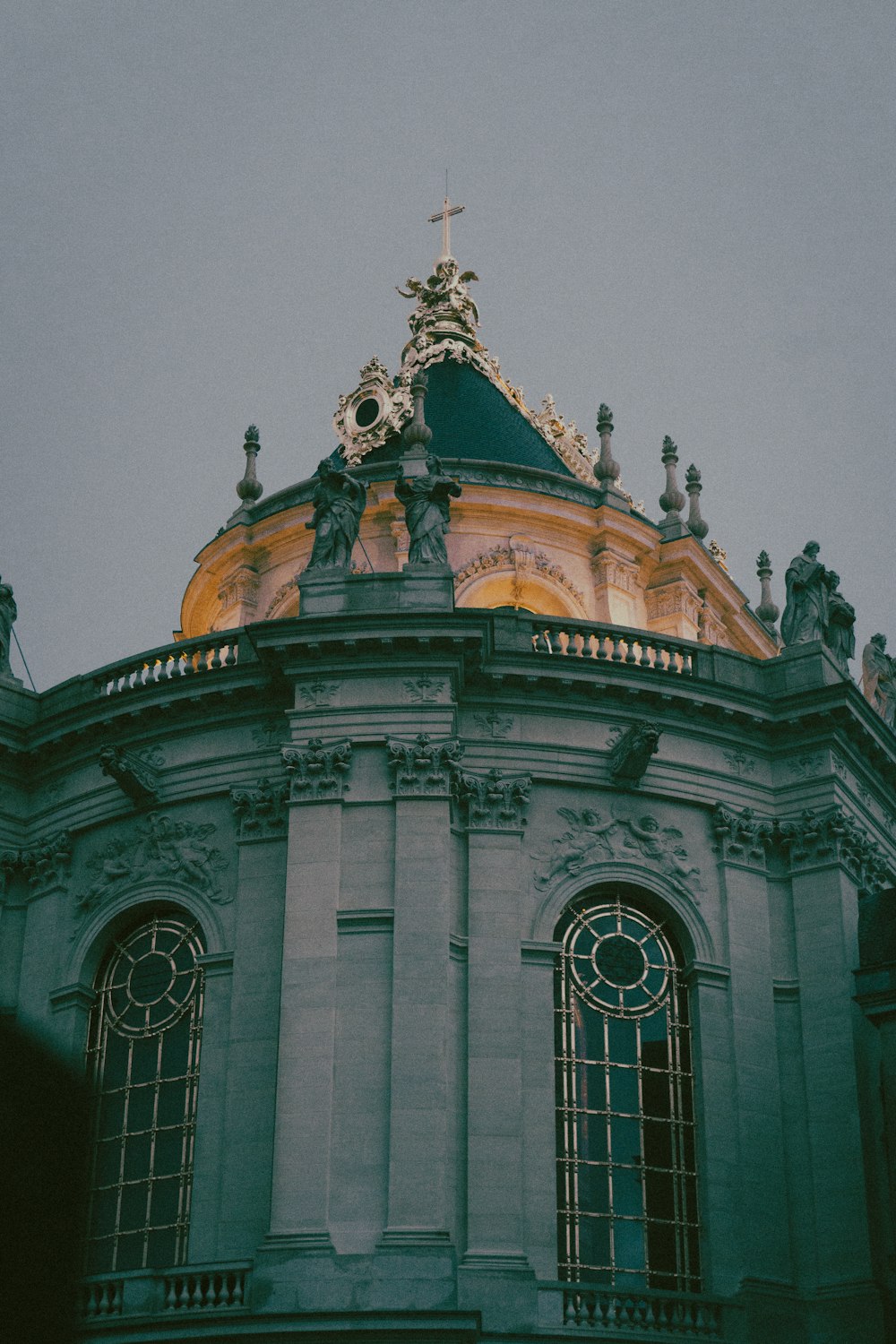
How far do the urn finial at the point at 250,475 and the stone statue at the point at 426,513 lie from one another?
10721 millimetres

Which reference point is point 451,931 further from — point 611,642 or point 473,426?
point 473,426

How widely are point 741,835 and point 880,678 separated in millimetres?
5881

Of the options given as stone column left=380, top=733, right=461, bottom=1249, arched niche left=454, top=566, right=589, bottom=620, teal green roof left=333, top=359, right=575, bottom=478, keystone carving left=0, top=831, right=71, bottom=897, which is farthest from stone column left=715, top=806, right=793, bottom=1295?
teal green roof left=333, top=359, right=575, bottom=478

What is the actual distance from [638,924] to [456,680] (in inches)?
166

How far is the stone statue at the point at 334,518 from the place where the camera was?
28281mm

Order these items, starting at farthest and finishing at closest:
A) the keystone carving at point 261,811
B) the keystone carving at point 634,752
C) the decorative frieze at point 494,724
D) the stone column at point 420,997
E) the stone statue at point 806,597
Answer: the stone statue at point 806,597 < the decorative frieze at point 494,724 < the keystone carving at point 634,752 < the keystone carving at point 261,811 < the stone column at point 420,997

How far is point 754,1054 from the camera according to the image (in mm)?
26438

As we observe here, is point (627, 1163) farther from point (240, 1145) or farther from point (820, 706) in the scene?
point (820, 706)

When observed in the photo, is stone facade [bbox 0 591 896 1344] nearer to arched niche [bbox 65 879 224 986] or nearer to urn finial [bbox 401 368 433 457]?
arched niche [bbox 65 879 224 986]

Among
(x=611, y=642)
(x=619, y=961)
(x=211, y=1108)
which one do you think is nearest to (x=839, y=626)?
(x=611, y=642)

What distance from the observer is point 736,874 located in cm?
2756

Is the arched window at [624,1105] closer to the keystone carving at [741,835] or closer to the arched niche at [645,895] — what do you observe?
the arched niche at [645,895]

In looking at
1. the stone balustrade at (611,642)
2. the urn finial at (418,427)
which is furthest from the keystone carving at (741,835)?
the urn finial at (418,427)

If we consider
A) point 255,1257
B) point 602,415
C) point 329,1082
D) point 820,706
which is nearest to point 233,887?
point 329,1082
